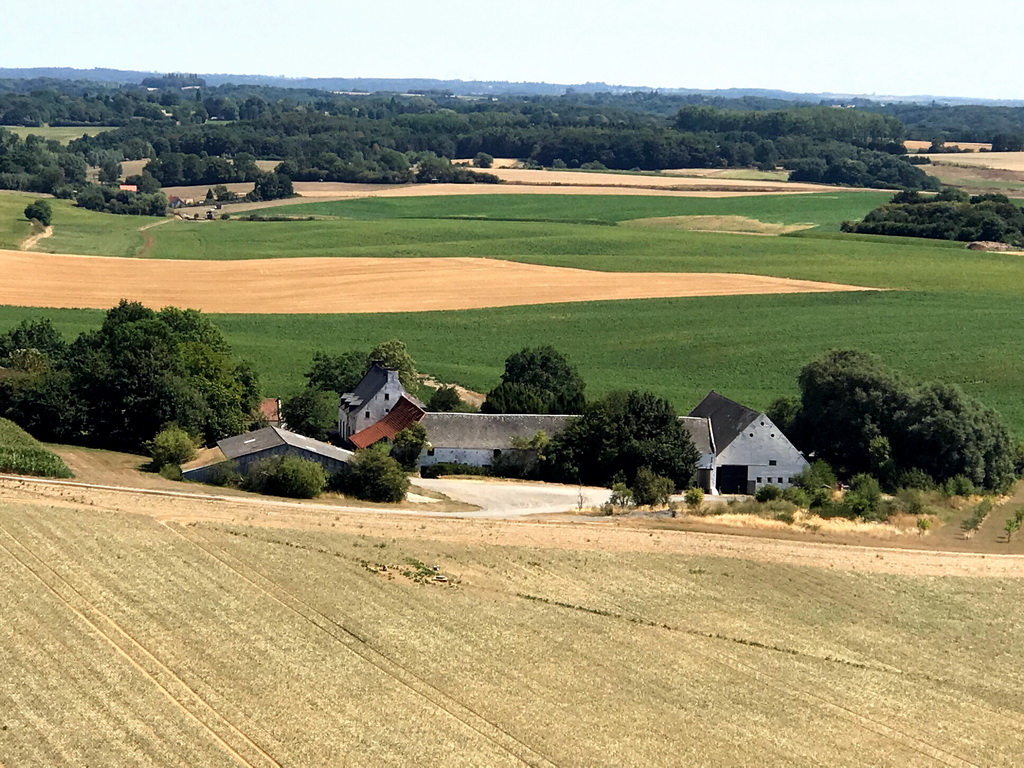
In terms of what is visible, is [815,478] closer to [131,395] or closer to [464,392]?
[464,392]

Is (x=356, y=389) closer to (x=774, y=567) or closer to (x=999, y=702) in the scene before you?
(x=774, y=567)

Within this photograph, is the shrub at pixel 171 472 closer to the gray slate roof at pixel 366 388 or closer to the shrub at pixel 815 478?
the gray slate roof at pixel 366 388

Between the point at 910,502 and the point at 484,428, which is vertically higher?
the point at 484,428

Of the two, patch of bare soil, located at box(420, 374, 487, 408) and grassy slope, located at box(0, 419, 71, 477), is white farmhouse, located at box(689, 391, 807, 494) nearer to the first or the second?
patch of bare soil, located at box(420, 374, 487, 408)

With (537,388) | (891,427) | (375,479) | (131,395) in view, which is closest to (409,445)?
(375,479)

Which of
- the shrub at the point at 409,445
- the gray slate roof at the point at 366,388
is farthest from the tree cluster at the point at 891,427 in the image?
the gray slate roof at the point at 366,388

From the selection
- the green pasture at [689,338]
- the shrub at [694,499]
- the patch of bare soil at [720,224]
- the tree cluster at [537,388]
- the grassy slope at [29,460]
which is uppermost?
the grassy slope at [29,460]

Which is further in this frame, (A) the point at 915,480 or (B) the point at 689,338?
(B) the point at 689,338
